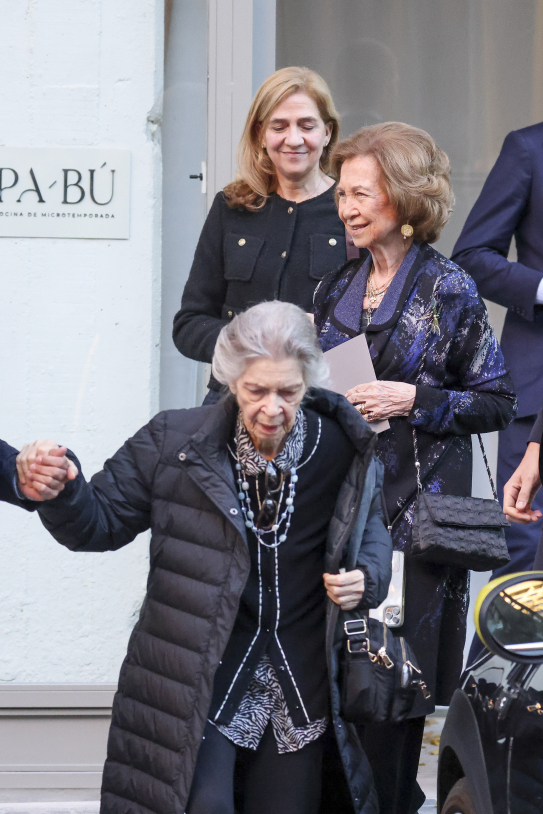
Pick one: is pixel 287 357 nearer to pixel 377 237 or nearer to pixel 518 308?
pixel 377 237

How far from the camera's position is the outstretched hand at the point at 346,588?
113 inches

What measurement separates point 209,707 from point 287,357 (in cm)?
85

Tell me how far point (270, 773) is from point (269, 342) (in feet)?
3.54

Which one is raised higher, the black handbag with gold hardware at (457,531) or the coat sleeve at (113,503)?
the coat sleeve at (113,503)

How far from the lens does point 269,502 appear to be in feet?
9.78

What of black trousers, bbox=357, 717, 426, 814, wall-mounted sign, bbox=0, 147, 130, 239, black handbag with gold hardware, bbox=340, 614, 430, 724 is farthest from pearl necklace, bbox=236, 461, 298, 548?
wall-mounted sign, bbox=0, 147, 130, 239

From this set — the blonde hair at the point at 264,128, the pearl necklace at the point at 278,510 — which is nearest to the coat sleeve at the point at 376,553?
the pearl necklace at the point at 278,510

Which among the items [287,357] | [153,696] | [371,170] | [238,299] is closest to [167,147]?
[238,299]

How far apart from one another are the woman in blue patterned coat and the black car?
88 centimetres

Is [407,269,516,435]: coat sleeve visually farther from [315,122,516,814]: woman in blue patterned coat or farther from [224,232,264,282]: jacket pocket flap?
[224,232,264,282]: jacket pocket flap

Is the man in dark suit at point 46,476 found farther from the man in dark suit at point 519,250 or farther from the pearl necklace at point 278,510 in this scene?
the man in dark suit at point 519,250

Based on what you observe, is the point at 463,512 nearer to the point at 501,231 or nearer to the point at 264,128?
the point at 501,231

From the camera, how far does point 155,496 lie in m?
2.96

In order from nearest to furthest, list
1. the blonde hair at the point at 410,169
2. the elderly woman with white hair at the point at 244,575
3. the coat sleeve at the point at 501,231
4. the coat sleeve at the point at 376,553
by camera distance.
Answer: the elderly woman with white hair at the point at 244,575 < the coat sleeve at the point at 376,553 < the blonde hair at the point at 410,169 < the coat sleeve at the point at 501,231
